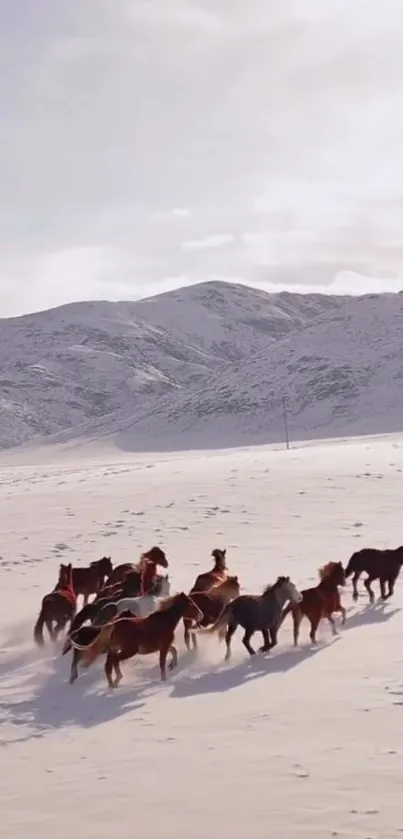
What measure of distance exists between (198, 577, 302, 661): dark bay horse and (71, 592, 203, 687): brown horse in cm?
84

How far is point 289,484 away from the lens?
26406 millimetres

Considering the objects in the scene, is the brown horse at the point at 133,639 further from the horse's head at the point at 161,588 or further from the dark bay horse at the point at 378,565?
the dark bay horse at the point at 378,565

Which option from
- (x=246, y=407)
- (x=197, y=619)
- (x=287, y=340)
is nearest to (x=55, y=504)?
(x=197, y=619)

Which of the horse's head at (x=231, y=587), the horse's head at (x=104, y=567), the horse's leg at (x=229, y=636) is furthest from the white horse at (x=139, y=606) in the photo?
the horse's head at (x=104, y=567)

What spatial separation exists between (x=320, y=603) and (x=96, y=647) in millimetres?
3034

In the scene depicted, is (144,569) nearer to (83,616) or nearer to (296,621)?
(83,616)

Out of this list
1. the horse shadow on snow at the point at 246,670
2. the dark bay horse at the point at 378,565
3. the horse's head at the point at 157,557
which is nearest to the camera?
the horse shadow on snow at the point at 246,670

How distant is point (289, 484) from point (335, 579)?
53.0 feet

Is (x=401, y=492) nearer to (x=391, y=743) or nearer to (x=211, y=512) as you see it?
(x=211, y=512)

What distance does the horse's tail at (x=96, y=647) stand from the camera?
8477 millimetres

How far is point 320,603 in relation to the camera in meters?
9.97

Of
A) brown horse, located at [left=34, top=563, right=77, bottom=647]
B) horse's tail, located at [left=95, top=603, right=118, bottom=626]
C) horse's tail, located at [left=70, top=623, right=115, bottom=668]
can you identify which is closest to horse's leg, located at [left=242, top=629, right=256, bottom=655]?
horse's tail, located at [left=95, top=603, right=118, bottom=626]

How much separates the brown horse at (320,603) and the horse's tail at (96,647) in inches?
93.2

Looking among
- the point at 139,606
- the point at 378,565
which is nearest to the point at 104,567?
the point at 139,606
